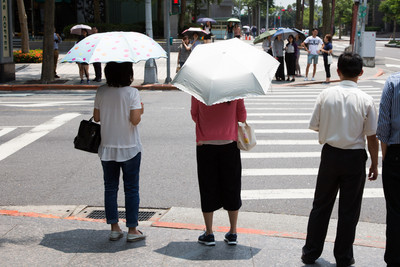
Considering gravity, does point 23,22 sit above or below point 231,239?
above

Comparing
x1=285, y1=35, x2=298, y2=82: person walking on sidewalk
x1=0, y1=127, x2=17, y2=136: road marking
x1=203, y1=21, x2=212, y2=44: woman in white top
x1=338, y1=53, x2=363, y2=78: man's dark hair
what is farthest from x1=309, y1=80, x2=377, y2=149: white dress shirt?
x1=203, y1=21, x2=212, y2=44: woman in white top

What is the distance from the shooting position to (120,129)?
16.4 ft

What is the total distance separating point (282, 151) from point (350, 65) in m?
4.89

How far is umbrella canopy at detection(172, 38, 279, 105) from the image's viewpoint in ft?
14.8

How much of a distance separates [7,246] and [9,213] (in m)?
1.13

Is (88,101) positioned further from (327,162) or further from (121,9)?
(121,9)

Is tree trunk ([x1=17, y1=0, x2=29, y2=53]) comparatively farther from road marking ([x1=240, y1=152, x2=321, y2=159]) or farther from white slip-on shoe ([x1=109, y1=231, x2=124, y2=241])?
white slip-on shoe ([x1=109, y1=231, x2=124, y2=241])

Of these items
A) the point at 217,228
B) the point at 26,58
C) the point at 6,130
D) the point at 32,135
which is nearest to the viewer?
the point at 217,228

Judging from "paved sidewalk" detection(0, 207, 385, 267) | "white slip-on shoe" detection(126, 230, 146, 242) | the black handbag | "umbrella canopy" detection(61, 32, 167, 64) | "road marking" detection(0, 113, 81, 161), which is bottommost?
"road marking" detection(0, 113, 81, 161)

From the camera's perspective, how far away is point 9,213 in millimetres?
6039

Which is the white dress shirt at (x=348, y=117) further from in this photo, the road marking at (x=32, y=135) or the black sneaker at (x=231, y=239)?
the road marking at (x=32, y=135)

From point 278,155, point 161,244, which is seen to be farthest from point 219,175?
point 278,155

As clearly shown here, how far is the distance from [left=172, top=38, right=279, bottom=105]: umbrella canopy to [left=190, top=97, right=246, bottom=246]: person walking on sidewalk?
30 cm

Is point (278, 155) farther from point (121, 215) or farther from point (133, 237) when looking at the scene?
point (133, 237)
